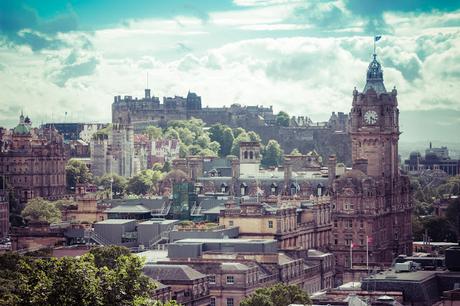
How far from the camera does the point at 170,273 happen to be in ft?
334

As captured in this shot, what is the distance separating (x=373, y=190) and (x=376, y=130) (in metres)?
9.00

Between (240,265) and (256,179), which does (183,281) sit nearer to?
(240,265)

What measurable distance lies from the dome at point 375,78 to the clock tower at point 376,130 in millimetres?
541

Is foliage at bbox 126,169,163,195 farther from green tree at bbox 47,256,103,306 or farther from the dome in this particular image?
green tree at bbox 47,256,103,306

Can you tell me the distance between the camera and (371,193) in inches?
5719

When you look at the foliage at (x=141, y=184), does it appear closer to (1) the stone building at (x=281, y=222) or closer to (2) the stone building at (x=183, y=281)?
(1) the stone building at (x=281, y=222)

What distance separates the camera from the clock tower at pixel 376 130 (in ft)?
501

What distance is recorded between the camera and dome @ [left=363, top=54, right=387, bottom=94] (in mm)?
155625

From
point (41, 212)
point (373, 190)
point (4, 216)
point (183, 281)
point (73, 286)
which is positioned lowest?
point (183, 281)

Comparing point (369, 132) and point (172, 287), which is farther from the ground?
point (369, 132)

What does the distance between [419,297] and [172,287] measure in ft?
51.9

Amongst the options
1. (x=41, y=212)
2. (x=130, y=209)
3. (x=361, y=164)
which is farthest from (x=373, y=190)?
(x=41, y=212)

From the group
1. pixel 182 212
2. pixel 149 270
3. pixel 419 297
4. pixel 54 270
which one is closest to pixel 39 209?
pixel 182 212

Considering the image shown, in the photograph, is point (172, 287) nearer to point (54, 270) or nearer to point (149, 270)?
point (149, 270)
